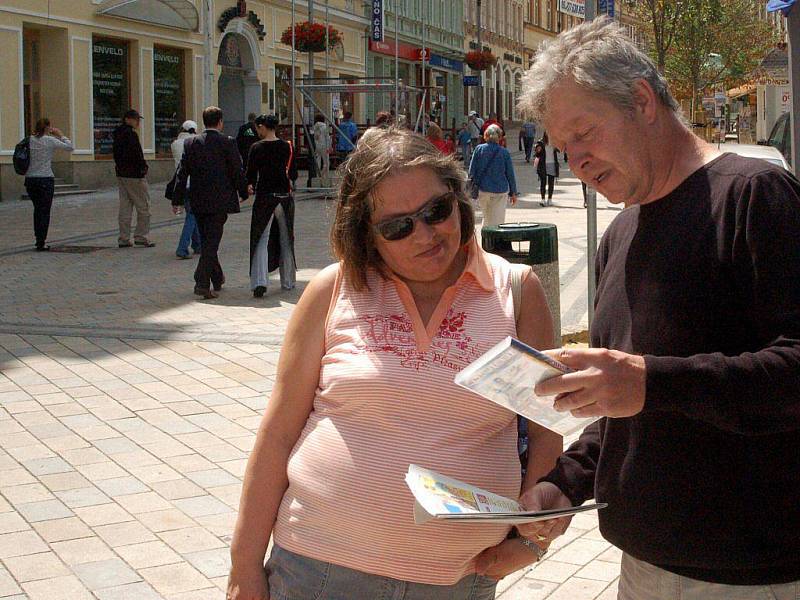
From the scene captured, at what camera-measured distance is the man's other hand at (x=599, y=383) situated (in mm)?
1821

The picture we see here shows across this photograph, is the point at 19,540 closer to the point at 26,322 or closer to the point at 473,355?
the point at 473,355

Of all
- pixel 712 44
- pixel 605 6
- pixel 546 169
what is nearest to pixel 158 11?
pixel 546 169

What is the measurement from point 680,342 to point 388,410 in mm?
632

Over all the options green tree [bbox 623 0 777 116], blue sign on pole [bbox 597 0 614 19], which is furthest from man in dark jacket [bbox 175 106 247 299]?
green tree [bbox 623 0 777 116]

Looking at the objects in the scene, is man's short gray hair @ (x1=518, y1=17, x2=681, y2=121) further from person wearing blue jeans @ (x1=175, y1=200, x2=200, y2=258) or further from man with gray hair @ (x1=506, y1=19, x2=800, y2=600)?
person wearing blue jeans @ (x1=175, y1=200, x2=200, y2=258)

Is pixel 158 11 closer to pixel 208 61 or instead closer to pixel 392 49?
pixel 208 61

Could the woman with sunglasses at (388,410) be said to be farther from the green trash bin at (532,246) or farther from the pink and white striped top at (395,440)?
the green trash bin at (532,246)

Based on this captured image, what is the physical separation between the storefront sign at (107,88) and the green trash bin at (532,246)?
68.0 ft

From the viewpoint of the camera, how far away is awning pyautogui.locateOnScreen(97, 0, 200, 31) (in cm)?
2662

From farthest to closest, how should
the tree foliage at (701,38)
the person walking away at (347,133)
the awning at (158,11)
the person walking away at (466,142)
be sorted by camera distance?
the person walking away at (466,142), the tree foliage at (701,38), the person walking away at (347,133), the awning at (158,11)

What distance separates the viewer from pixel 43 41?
25.5m

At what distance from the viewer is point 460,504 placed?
205cm

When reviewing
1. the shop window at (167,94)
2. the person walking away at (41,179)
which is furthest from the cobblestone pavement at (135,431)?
the shop window at (167,94)

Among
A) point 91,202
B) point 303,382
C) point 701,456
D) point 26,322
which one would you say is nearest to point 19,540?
point 303,382
